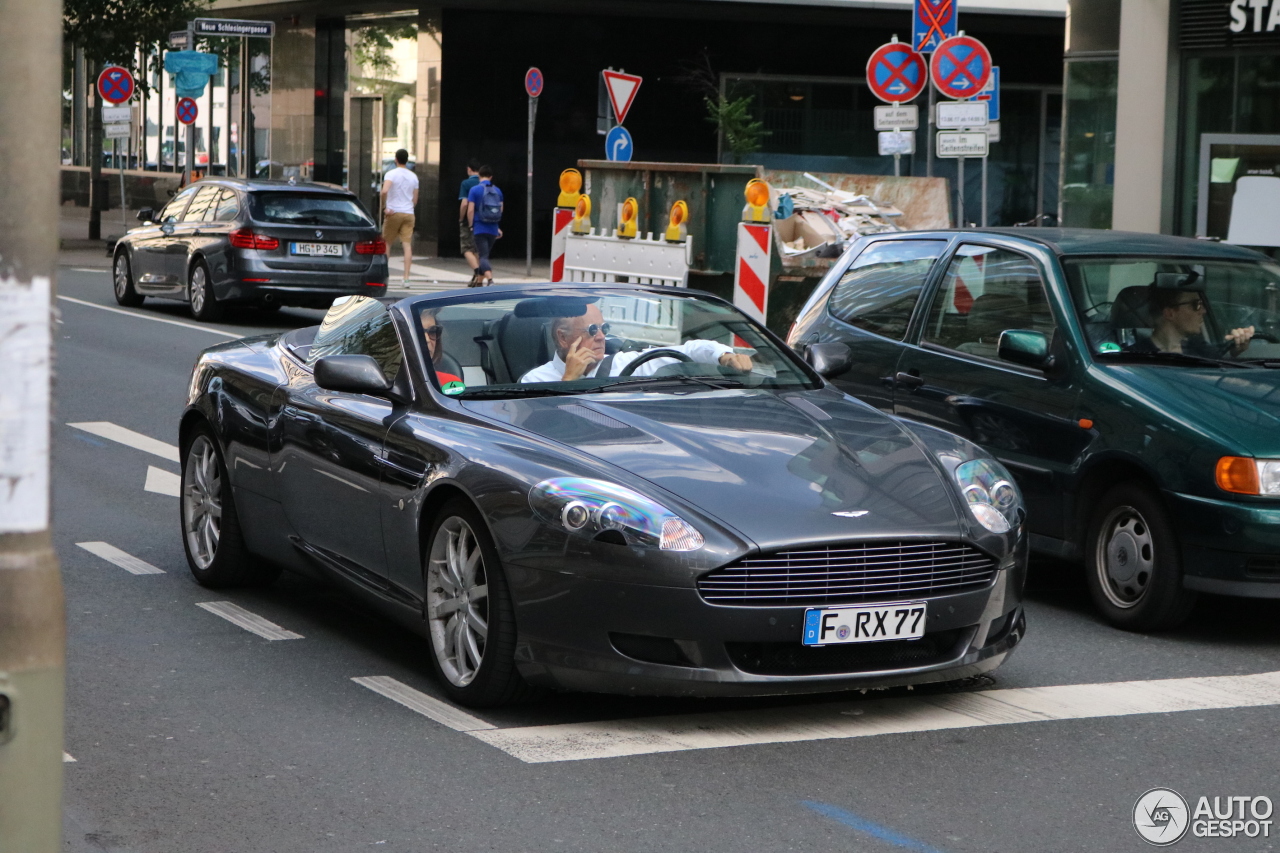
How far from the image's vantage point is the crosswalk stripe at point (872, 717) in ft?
17.0

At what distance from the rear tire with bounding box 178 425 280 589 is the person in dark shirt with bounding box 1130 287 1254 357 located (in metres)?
3.75

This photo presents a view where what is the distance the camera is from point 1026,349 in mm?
7383

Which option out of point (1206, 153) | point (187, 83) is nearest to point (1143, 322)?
point (1206, 153)

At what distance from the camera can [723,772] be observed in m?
4.90

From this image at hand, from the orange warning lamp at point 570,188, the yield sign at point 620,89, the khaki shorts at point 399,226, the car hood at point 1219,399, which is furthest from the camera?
the khaki shorts at point 399,226

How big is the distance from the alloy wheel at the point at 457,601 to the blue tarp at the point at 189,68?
1119 inches

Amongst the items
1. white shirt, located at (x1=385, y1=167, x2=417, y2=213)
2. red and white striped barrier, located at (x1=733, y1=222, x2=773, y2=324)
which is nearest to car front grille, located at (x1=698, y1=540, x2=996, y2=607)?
red and white striped barrier, located at (x1=733, y1=222, x2=773, y2=324)

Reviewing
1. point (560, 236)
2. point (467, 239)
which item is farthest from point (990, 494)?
point (467, 239)

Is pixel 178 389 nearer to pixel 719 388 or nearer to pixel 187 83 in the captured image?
pixel 719 388

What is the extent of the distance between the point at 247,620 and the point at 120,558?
143 cm

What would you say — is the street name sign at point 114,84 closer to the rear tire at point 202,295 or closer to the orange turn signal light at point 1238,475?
the rear tire at point 202,295

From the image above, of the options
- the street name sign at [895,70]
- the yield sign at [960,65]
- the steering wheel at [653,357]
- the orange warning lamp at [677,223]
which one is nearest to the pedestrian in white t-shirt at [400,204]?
the street name sign at [895,70]

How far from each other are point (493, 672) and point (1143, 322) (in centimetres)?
353

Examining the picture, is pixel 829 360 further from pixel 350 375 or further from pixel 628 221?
pixel 628 221
